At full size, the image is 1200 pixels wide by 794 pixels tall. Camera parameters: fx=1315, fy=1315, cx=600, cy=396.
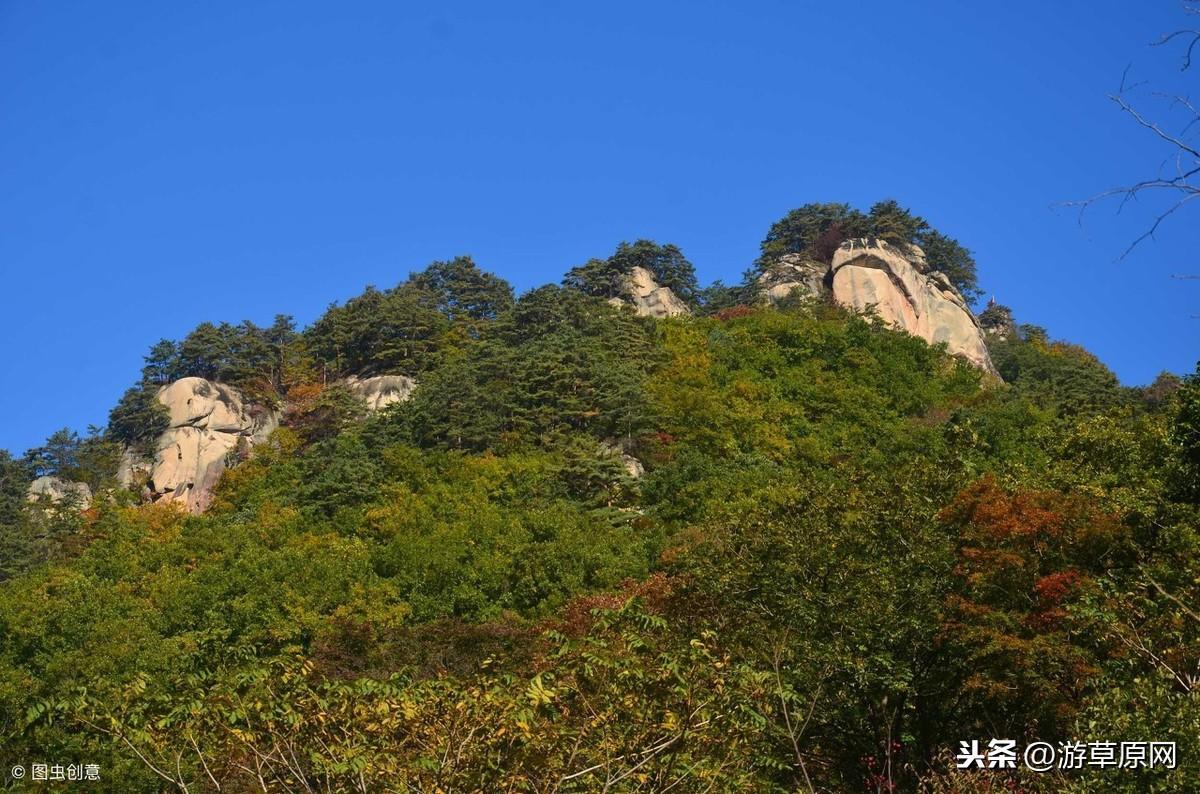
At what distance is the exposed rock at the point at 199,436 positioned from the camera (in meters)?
45.7

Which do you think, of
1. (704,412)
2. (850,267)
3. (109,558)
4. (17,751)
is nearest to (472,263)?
(850,267)

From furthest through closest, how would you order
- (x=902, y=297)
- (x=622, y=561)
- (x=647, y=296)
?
(x=647, y=296) → (x=902, y=297) → (x=622, y=561)

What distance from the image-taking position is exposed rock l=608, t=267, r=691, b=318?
57500 millimetres

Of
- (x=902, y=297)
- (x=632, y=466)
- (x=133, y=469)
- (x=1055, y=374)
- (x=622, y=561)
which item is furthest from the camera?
(x=902, y=297)

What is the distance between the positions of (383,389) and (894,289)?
22.7m

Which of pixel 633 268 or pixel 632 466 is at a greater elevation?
pixel 633 268

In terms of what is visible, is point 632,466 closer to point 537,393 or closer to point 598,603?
point 537,393

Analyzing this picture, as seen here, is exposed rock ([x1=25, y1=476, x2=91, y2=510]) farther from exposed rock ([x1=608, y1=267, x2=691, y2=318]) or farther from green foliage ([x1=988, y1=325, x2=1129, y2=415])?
green foliage ([x1=988, y1=325, x2=1129, y2=415])

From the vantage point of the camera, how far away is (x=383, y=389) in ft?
159

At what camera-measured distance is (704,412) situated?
41219mm

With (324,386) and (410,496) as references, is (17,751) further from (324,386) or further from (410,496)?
(324,386)

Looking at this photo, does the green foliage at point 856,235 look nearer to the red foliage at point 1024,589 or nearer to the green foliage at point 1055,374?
the green foliage at point 1055,374

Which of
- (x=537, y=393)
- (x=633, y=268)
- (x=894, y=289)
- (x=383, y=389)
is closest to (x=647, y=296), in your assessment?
(x=633, y=268)

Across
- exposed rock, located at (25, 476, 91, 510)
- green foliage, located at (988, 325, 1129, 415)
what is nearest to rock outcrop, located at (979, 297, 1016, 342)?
green foliage, located at (988, 325, 1129, 415)
